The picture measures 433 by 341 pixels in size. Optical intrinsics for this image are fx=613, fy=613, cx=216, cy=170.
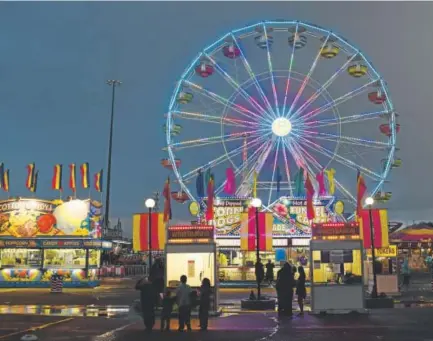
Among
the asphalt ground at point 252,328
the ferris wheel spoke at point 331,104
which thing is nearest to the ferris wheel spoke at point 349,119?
the ferris wheel spoke at point 331,104

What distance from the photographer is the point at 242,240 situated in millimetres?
38594

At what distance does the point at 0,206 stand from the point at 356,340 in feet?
105

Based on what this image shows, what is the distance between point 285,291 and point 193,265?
10.7 feet

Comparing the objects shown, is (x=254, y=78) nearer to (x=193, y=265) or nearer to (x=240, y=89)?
(x=240, y=89)

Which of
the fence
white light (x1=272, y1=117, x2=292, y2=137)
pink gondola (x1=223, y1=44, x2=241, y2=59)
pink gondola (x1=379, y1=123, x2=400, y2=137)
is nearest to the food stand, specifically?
white light (x1=272, y1=117, x2=292, y2=137)

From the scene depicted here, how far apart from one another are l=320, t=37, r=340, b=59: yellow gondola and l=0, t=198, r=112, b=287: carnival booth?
58.0ft

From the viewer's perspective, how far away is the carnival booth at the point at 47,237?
39.1 meters

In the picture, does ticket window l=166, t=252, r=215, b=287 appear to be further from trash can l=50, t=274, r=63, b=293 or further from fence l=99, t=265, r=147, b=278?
fence l=99, t=265, r=147, b=278

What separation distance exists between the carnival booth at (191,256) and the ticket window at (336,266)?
3.43m

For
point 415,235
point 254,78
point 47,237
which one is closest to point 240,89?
point 254,78

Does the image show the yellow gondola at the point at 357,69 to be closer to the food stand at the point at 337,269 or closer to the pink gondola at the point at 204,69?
the pink gondola at the point at 204,69

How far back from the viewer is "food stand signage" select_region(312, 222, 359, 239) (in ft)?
68.2

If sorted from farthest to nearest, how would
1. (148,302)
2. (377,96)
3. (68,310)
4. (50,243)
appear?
(50,243) < (377,96) < (68,310) < (148,302)

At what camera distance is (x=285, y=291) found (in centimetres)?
1977
